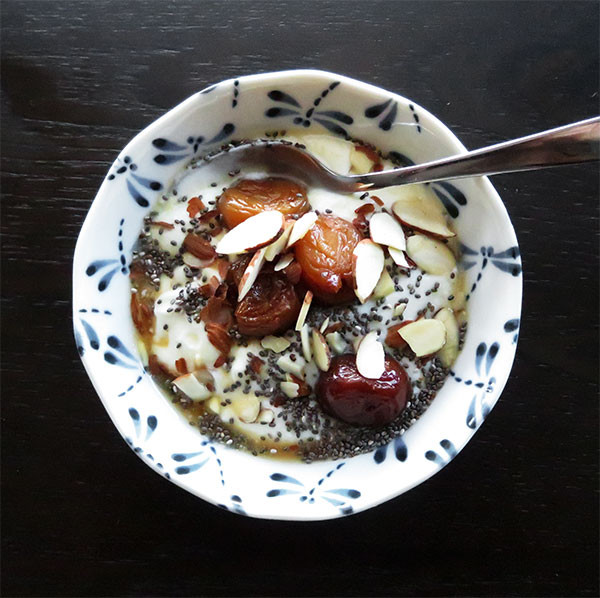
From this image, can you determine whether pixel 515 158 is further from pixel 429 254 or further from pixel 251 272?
pixel 251 272

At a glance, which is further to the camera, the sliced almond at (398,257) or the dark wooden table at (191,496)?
the dark wooden table at (191,496)

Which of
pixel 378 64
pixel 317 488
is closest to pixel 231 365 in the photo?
pixel 317 488

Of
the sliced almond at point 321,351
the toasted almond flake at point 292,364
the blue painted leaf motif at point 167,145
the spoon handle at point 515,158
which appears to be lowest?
the toasted almond flake at point 292,364

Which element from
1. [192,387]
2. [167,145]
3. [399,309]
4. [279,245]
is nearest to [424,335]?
[399,309]

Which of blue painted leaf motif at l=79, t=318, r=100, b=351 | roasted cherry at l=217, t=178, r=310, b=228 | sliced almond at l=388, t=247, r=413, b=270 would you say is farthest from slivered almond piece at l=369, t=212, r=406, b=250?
blue painted leaf motif at l=79, t=318, r=100, b=351

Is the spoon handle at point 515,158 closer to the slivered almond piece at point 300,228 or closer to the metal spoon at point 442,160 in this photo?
the metal spoon at point 442,160

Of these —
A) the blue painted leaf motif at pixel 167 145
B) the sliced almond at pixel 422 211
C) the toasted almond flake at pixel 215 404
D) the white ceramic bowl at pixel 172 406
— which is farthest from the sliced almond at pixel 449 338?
the blue painted leaf motif at pixel 167 145

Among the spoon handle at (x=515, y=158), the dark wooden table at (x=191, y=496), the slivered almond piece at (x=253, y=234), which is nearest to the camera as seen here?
the spoon handle at (x=515, y=158)
